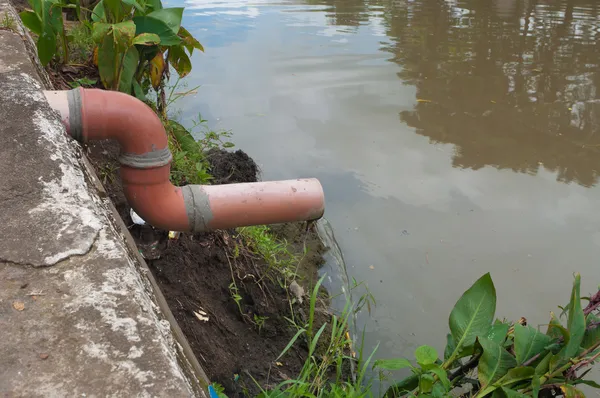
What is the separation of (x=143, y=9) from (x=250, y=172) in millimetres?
1299

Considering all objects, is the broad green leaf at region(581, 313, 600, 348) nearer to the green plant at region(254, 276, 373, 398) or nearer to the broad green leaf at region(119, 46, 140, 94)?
the green plant at region(254, 276, 373, 398)

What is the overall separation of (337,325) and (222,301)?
23.3 inches

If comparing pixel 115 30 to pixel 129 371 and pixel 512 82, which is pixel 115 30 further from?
pixel 512 82

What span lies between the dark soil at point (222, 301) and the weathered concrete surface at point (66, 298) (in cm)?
87

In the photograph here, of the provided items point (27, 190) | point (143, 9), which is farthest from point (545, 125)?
point (27, 190)

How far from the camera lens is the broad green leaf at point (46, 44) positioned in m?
2.88

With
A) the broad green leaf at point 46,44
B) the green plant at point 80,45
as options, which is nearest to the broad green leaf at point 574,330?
the broad green leaf at point 46,44

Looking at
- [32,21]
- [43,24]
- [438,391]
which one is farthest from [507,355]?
[32,21]

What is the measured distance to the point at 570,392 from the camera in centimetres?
168

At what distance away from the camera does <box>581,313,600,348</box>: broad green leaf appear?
5.74 feet

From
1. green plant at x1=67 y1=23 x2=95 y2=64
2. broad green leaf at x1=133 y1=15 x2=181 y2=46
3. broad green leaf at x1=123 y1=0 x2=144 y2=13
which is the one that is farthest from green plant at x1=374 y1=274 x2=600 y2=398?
green plant at x1=67 y1=23 x2=95 y2=64

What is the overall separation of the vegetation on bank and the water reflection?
75.6 inches

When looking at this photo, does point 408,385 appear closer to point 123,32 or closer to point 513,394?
point 513,394

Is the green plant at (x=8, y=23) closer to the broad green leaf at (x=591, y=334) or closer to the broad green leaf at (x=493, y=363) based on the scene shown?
the broad green leaf at (x=493, y=363)
